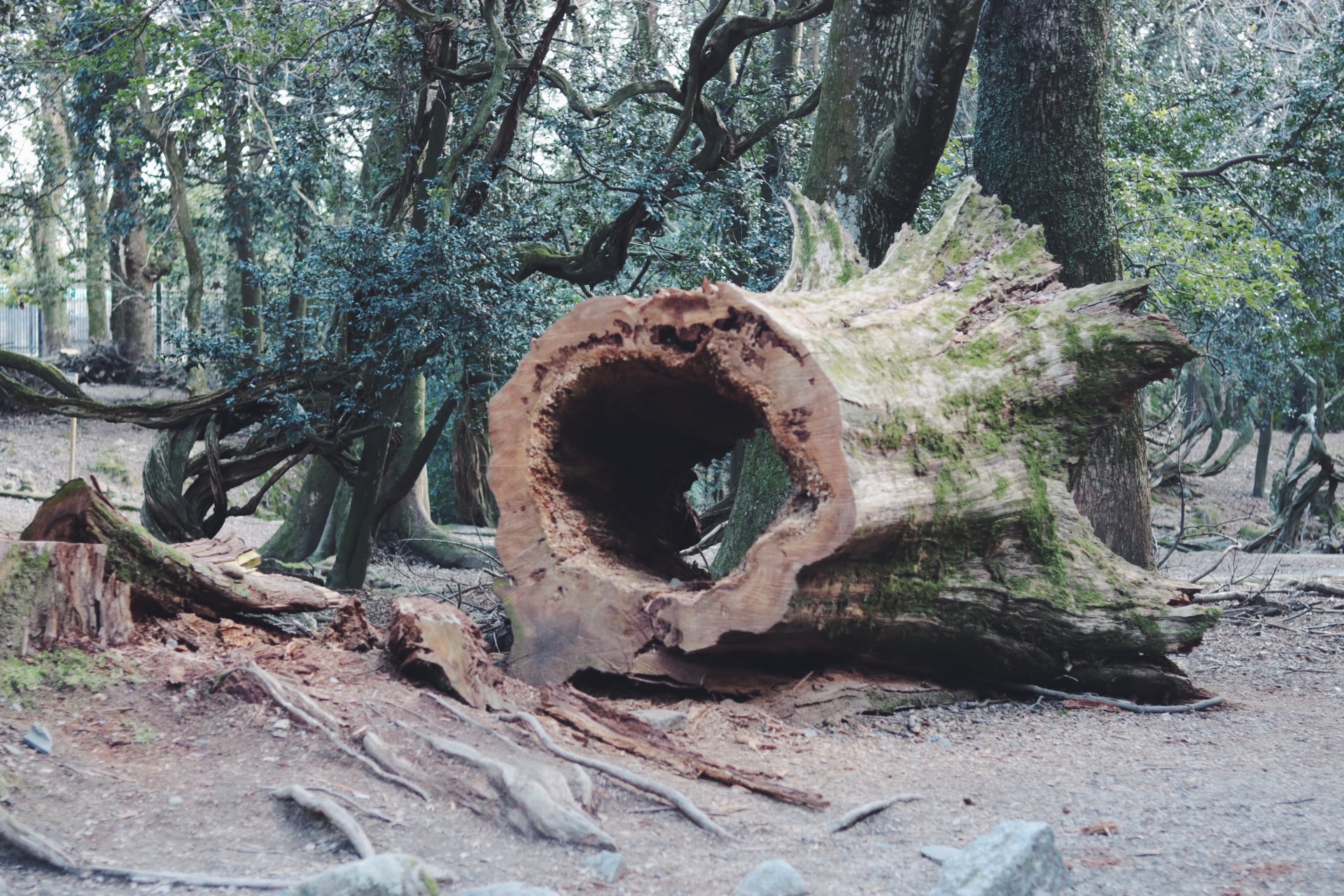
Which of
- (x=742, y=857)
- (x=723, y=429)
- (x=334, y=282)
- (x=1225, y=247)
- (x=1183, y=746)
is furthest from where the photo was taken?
(x=1225, y=247)

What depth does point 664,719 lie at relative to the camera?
4.22m

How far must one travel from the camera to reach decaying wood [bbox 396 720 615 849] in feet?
10.1

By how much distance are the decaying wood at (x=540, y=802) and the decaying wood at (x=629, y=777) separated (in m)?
0.24

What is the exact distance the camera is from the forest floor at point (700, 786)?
289cm

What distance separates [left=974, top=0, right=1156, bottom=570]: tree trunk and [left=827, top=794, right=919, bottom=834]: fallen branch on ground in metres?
3.95

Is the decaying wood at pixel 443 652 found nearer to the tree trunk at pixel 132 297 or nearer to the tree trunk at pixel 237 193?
the tree trunk at pixel 237 193

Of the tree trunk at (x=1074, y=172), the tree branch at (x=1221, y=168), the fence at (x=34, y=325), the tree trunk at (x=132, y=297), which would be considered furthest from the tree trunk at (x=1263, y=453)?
the fence at (x=34, y=325)

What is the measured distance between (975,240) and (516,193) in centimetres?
436

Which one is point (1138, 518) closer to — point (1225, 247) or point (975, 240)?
point (975, 240)

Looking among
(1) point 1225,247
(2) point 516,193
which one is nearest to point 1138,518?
(1) point 1225,247

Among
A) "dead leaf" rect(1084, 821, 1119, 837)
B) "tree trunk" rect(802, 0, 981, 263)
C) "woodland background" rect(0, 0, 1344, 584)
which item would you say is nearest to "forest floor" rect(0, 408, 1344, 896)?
"dead leaf" rect(1084, 821, 1119, 837)

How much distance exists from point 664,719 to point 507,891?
171 cm

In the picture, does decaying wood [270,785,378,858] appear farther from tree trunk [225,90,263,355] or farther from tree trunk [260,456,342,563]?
tree trunk [260,456,342,563]

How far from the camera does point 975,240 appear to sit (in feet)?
20.3
